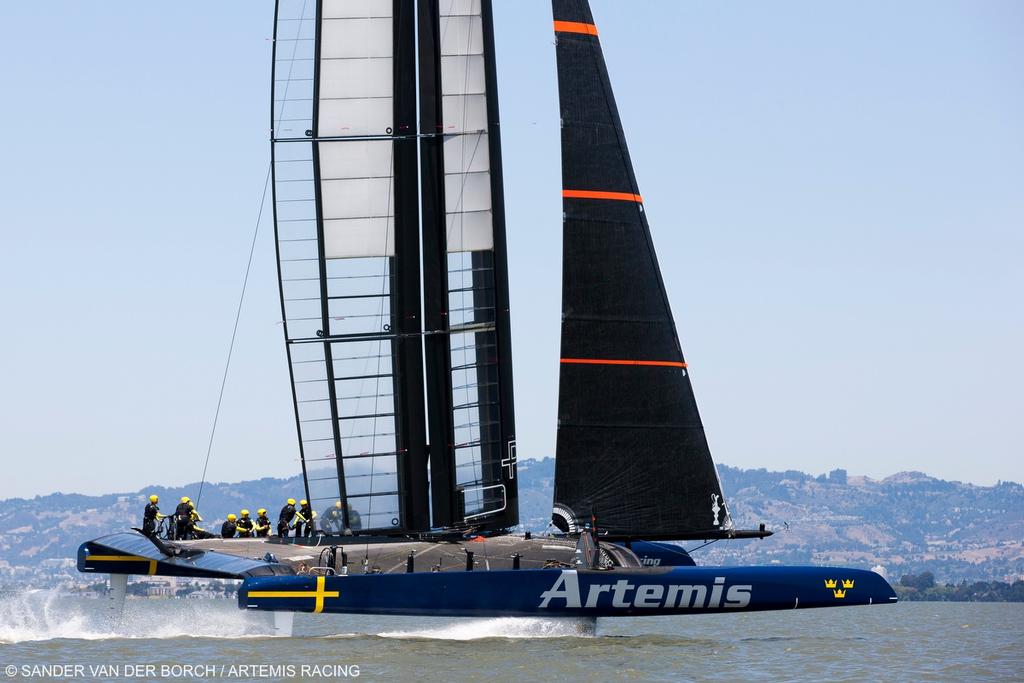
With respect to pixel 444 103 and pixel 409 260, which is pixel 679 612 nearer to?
pixel 409 260

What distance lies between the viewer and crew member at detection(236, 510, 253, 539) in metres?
24.1

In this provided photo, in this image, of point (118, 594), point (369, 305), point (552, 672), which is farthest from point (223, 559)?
point (552, 672)

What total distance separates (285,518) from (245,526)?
1108 mm

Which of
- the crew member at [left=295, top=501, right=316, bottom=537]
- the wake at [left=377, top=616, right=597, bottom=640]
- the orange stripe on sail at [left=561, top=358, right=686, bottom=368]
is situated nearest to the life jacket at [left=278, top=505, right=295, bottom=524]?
the crew member at [left=295, top=501, right=316, bottom=537]

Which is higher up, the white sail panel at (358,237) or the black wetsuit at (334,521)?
the white sail panel at (358,237)

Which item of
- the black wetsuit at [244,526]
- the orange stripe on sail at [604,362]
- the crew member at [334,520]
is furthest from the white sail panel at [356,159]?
the black wetsuit at [244,526]

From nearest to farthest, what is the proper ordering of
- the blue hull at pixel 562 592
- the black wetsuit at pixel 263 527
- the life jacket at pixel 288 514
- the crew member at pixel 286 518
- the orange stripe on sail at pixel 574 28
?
the blue hull at pixel 562 592 < the orange stripe on sail at pixel 574 28 < the crew member at pixel 286 518 < the life jacket at pixel 288 514 < the black wetsuit at pixel 263 527

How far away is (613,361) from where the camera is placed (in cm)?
2033

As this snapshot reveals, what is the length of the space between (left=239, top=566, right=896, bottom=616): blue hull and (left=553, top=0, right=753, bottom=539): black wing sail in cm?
138

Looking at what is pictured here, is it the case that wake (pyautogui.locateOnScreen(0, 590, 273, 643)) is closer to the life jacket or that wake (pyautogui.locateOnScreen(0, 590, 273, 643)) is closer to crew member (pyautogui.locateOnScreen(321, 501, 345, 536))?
crew member (pyautogui.locateOnScreen(321, 501, 345, 536))

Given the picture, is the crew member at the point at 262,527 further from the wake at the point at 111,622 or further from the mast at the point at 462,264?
the mast at the point at 462,264

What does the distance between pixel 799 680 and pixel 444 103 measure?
897 cm

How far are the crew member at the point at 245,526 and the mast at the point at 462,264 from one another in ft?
15.4

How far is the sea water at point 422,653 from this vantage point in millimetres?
16953
